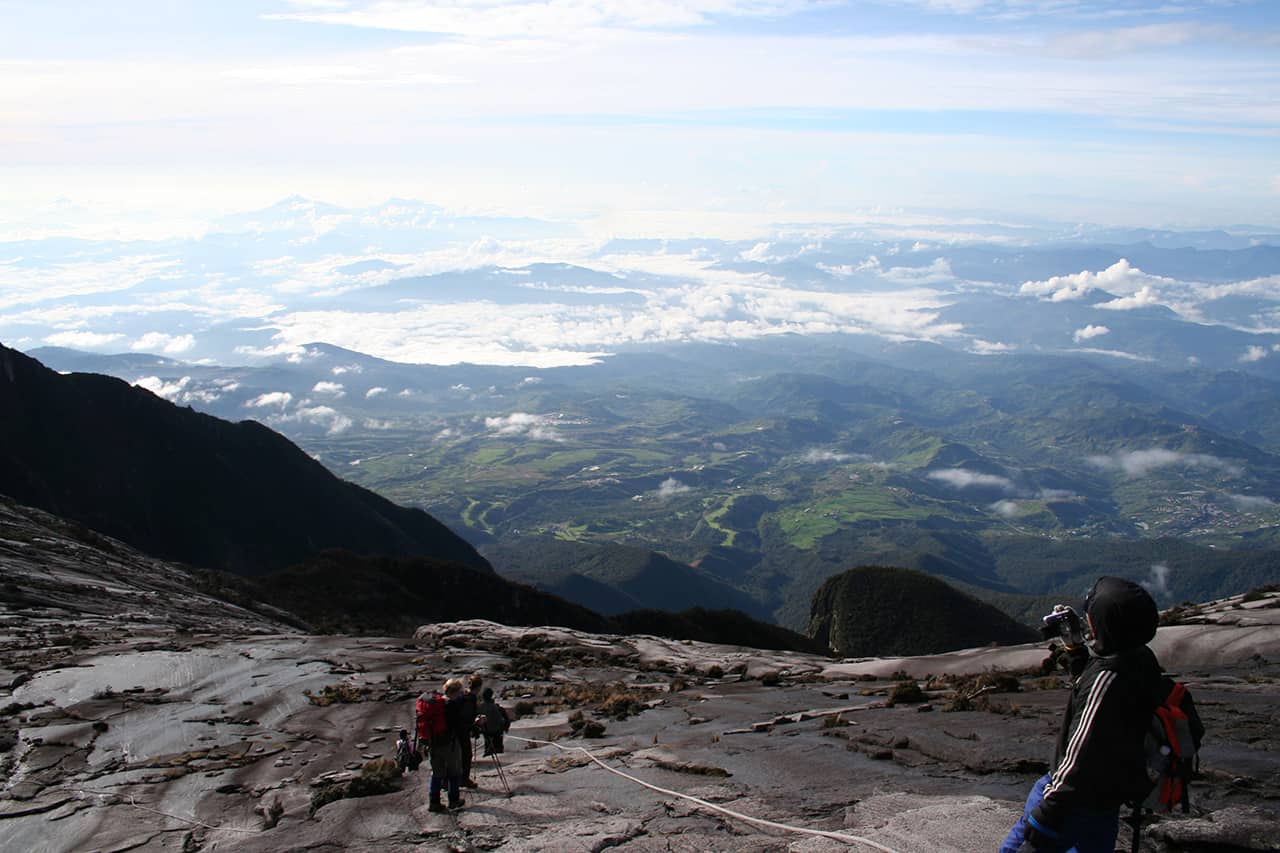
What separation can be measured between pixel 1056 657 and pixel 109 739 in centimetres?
2218

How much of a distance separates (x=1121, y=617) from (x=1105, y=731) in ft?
3.44

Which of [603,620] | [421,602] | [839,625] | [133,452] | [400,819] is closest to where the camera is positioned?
[400,819]

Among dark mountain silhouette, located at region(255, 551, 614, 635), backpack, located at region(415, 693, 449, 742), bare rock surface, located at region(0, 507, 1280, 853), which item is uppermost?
backpack, located at region(415, 693, 449, 742)

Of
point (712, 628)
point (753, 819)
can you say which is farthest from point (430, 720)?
point (712, 628)

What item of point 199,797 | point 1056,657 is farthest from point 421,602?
point 1056,657

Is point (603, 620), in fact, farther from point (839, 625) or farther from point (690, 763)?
point (690, 763)

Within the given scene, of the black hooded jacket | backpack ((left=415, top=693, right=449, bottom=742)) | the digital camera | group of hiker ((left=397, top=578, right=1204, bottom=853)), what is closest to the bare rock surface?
backpack ((left=415, top=693, right=449, bottom=742))

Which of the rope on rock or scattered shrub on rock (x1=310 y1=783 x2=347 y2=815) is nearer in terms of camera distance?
the rope on rock

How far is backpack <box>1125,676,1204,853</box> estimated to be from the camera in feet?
23.9

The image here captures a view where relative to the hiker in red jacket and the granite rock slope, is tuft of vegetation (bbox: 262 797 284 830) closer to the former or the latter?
the granite rock slope

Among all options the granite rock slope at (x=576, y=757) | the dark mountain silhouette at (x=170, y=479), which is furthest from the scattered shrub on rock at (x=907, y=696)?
the dark mountain silhouette at (x=170, y=479)

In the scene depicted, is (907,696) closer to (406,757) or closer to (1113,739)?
(406,757)

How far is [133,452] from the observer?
4021 inches

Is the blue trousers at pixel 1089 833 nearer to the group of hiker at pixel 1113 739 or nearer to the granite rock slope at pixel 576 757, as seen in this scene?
the group of hiker at pixel 1113 739
